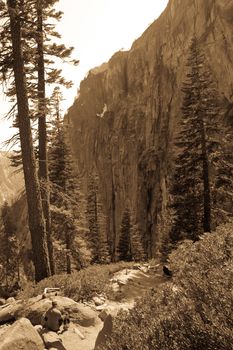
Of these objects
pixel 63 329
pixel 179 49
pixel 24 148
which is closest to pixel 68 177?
pixel 24 148

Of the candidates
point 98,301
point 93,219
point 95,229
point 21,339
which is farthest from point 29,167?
point 93,219

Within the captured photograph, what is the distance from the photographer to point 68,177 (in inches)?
1145

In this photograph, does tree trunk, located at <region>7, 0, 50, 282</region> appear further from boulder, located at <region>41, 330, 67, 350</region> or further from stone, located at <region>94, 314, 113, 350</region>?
stone, located at <region>94, 314, 113, 350</region>

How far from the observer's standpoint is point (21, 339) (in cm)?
537

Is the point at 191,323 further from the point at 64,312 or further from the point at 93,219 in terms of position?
the point at 93,219

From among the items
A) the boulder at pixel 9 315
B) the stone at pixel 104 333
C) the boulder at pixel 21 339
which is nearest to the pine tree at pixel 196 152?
the boulder at pixel 9 315

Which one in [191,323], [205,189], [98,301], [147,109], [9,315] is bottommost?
[98,301]

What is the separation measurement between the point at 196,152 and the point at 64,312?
59.6ft

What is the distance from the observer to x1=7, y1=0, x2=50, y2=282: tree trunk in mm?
12469

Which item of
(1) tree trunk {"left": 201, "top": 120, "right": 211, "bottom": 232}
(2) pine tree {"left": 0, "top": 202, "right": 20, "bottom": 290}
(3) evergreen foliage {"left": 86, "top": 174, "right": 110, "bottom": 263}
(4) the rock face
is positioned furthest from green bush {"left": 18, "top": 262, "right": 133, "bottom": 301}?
(2) pine tree {"left": 0, "top": 202, "right": 20, "bottom": 290}

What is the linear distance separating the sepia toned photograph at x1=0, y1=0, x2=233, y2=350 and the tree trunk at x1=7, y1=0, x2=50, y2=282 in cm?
3

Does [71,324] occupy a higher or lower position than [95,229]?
higher

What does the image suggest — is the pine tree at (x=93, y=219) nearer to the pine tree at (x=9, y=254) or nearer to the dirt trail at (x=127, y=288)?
the pine tree at (x=9, y=254)

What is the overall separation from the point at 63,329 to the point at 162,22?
3328 inches
